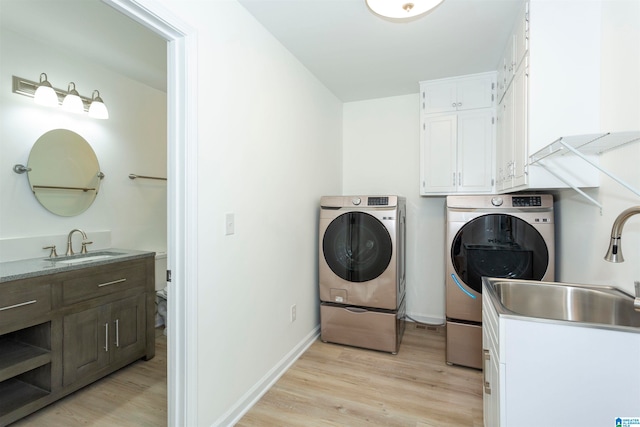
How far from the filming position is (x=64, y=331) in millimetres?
1909

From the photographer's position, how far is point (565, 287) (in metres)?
1.46

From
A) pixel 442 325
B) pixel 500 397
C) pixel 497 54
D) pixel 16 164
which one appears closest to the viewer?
pixel 500 397

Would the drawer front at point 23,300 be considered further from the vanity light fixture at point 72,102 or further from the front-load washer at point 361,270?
the front-load washer at point 361,270

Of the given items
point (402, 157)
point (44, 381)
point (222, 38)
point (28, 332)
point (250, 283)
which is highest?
point (222, 38)

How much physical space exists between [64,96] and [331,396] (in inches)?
120

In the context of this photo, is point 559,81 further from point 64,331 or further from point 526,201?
point 64,331

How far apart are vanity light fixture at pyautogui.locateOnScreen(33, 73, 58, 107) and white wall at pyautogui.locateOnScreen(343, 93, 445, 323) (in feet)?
8.60

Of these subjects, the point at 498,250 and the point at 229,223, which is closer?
the point at 229,223

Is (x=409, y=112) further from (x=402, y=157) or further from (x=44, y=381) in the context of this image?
(x=44, y=381)

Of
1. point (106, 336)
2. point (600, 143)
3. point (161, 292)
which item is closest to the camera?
point (600, 143)

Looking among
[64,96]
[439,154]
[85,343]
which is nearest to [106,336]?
[85,343]

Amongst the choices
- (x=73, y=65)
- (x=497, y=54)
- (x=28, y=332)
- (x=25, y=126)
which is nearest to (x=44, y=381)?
(x=28, y=332)

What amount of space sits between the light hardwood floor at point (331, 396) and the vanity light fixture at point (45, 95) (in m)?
2.04

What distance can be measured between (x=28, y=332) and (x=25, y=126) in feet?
4.72
